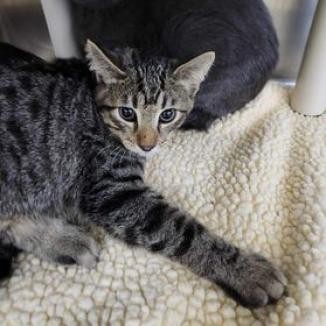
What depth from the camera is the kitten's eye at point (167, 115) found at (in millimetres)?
904

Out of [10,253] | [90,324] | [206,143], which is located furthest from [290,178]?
[10,253]

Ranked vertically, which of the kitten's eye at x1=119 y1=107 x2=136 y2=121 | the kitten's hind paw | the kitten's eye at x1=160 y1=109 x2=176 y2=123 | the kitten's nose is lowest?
the kitten's hind paw

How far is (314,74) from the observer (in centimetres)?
122

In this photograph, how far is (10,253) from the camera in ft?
3.01

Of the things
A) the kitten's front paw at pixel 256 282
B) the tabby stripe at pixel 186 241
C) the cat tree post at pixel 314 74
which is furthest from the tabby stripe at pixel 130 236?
the cat tree post at pixel 314 74

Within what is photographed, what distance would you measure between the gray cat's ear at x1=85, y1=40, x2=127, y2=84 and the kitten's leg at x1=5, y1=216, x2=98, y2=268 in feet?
1.26

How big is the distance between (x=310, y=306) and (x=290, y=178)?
0.42 metres

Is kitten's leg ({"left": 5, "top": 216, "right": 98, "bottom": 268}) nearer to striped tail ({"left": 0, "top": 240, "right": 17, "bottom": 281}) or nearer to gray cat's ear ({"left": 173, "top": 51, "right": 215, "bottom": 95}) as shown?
striped tail ({"left": 0, "top": 240, "right": 17, "bottom": 281})

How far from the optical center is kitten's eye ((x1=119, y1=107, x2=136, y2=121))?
88 centimetres

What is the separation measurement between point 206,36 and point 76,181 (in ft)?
2.11

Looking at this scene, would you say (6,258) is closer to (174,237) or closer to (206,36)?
(174,237)

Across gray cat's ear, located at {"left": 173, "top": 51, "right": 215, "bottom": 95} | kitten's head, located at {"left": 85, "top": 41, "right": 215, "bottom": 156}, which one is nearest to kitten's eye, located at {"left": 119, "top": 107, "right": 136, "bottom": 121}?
kitten's head, located at {"left": 85, "top": 41, "right": 215, "bottom": 156}

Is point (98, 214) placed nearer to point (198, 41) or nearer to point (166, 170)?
point (166, 170)

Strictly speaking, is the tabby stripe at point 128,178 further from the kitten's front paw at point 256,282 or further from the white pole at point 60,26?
the white pole at point 60,26
